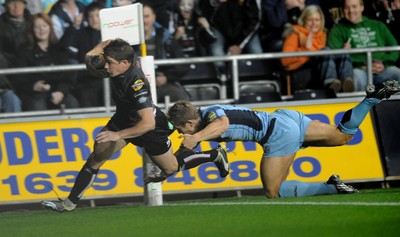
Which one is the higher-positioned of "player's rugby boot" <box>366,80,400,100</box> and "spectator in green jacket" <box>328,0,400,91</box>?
"spectator in green jacket" <box>328,0,400,91</box>

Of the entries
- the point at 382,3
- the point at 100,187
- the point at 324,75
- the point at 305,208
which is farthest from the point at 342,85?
the point at 305,208

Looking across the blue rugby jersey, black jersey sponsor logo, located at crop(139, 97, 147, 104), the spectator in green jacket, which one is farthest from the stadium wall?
the spectator in green jacket

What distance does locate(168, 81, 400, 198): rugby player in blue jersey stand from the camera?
577 inches

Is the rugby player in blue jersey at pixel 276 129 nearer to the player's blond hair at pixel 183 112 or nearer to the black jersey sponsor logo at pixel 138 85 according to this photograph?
the player's blond hair at pixel 183 112

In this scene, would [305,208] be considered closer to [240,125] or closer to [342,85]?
[240,125]

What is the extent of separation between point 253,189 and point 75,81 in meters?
3.13

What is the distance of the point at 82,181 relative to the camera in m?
15.0

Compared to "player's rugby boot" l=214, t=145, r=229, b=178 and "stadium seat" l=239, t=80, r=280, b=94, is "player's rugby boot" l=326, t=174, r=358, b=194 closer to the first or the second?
"player's rugby boot" l=214, t=145, r=229, b=178

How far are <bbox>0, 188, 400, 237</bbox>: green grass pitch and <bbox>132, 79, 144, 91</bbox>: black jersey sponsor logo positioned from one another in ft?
4.79

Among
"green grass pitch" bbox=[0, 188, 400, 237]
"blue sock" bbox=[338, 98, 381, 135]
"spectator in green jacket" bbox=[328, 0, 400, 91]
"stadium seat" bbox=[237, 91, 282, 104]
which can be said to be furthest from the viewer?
"spectator in green jacket" bbox=[328, 0, 400, 91]

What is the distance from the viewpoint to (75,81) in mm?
17109

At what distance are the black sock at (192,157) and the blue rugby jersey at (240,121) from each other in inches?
29.8

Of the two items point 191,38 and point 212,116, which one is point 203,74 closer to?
point 191,38

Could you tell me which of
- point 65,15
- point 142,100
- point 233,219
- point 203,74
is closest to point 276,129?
point 142,100
